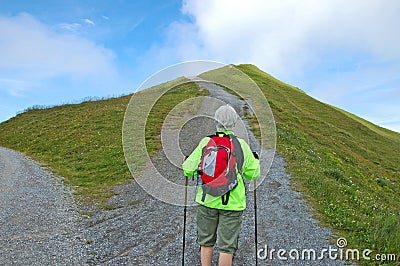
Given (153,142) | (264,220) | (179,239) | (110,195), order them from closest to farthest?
(179,239) → (264,220) → (110,195) → (153,142)

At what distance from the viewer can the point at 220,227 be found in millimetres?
5309

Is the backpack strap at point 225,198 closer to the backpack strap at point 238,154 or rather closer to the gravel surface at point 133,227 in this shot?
the backpack strap at point 238,154

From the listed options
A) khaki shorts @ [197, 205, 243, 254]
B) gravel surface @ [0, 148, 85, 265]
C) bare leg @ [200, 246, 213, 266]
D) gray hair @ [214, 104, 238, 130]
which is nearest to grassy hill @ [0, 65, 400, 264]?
gravel surface @ [0, 148, 85, 265]

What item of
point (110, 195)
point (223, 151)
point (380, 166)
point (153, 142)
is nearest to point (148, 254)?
point (223, 151)

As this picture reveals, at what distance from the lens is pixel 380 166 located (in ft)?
111

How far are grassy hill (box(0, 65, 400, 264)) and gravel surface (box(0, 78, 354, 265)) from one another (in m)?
0.82

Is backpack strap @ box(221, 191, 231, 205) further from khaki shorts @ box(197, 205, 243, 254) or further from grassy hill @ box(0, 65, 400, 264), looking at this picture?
grassy hill @ box(0, 65, 400, 264)

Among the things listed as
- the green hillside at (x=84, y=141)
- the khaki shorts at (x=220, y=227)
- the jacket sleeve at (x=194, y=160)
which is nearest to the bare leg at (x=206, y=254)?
the khaki shorts at (x=220, y=227)

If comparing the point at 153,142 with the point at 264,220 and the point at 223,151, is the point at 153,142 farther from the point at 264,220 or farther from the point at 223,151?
the point at 223,151

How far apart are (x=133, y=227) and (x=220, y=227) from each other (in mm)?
4844

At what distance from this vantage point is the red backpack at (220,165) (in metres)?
5.15

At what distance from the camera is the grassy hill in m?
9.59

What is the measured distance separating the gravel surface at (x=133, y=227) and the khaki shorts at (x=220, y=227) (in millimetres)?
1826

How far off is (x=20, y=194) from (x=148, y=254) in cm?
806
